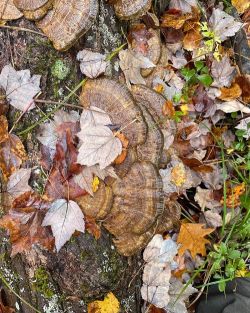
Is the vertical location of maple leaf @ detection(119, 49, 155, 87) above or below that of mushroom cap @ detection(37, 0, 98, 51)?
below

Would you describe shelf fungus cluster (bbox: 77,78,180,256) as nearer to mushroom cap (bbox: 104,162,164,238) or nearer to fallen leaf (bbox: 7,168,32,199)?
mushroom cap (bbox: 104,162,164,238)

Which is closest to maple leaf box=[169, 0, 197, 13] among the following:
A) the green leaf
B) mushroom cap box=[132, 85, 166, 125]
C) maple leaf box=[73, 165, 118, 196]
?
the green leaf

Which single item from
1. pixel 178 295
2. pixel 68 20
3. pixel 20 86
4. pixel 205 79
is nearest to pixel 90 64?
pixel 68 20

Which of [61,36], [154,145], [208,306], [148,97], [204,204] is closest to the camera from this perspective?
[61,36]

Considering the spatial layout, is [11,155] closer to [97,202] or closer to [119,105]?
[97,202]

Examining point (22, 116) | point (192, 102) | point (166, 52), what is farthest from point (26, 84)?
point (192, 102)

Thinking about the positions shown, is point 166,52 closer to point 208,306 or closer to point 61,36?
point 61,36

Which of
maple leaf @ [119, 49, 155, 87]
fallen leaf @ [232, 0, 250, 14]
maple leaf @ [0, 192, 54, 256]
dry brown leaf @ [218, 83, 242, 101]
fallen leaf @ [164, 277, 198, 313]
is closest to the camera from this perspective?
maple leaf @ [0, 192, 54, 256]
